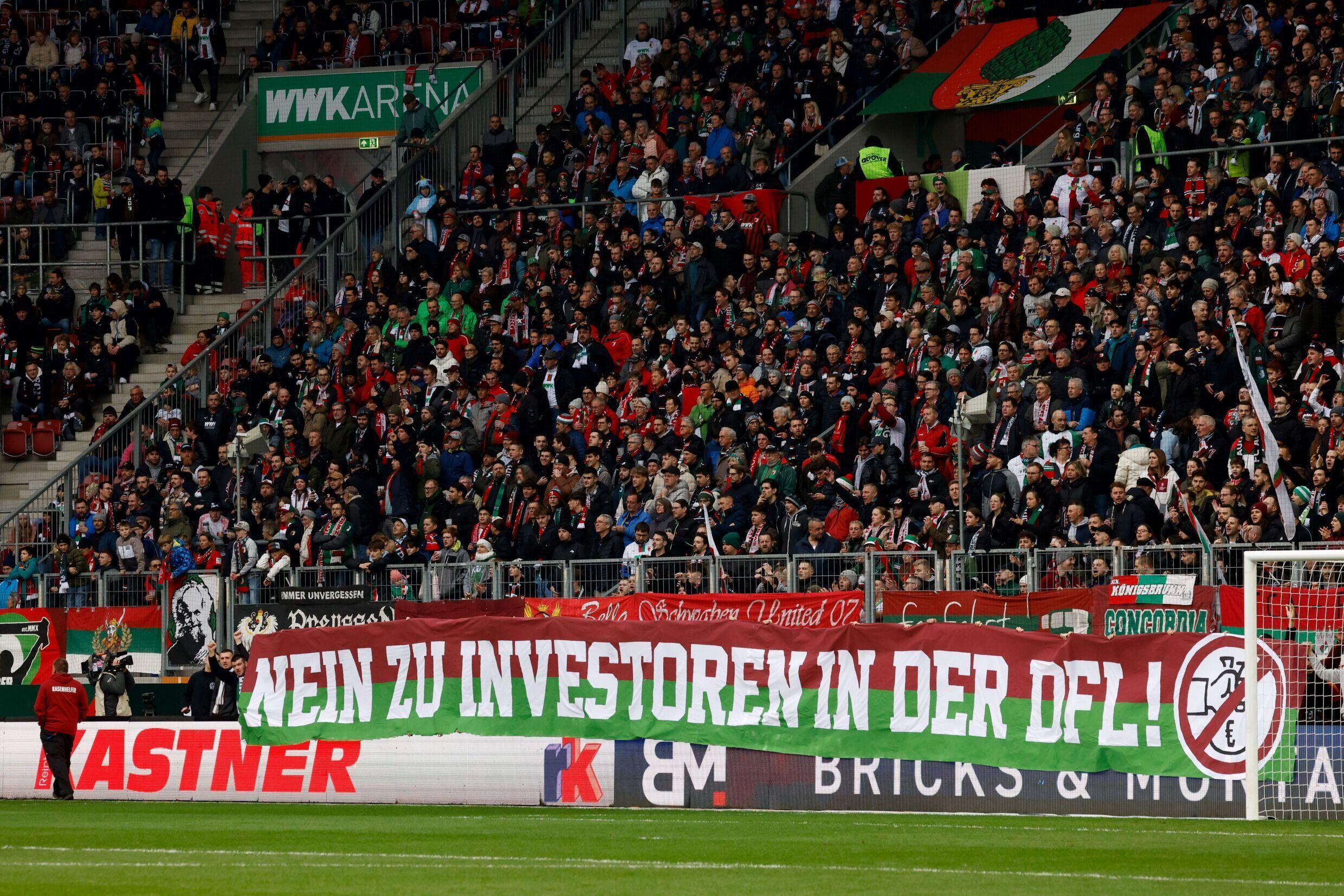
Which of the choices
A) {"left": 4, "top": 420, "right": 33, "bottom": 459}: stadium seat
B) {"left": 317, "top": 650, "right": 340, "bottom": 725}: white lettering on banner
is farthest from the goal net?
{"left": 4, "top": 420, "right": 33, "bottom": 459}: stadium seat

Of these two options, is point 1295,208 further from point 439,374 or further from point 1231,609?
point 439,374

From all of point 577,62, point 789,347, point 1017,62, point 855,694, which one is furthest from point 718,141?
point 855,694

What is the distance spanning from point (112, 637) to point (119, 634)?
0.47 feet

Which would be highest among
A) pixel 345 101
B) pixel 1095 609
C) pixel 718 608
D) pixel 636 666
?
pixel 345 101

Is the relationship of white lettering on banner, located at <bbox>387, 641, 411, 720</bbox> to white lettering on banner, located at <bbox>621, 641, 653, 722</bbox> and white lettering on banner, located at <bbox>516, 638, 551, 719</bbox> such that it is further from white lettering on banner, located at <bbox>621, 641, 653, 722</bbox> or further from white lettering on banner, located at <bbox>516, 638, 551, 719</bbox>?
white lettering on banner, located at <bbox>621, 641, 653, 722</bbox>

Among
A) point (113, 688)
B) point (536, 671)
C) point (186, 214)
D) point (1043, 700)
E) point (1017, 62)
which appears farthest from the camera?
point (186, 214)

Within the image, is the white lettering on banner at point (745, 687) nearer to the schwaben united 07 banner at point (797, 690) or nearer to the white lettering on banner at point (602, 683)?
the schwaben united 07 banner at point (797, 690)

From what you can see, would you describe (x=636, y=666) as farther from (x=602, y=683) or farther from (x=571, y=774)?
(x=571, y=774)

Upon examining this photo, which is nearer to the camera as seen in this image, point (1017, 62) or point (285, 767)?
point (285, 767)

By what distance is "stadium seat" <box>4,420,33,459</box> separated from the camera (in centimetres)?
3400

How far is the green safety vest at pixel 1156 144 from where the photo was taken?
83.6ft

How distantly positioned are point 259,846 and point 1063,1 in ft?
69.5

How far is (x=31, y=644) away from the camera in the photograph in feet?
87.7

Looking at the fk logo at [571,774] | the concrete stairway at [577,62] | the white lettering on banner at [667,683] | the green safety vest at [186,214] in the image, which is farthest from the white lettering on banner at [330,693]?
the concrete stairway at [577,62]
